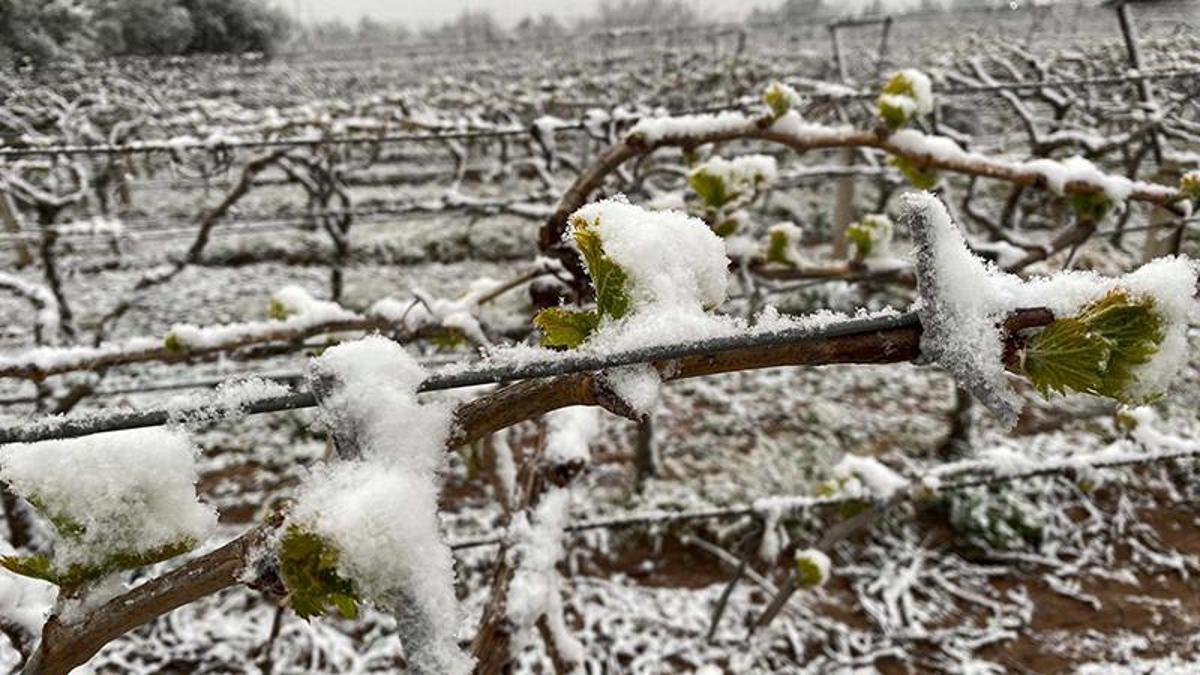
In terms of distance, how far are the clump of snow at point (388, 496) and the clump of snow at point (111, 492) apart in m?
0.13

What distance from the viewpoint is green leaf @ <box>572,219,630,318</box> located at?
540 millimetres

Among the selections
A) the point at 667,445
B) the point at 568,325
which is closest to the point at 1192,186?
the point at 568,325

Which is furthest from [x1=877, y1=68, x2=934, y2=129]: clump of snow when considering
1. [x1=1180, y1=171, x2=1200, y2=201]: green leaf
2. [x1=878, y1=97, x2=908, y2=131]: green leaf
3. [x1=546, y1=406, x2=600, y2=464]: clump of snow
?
[x1=546, y1=406, x2=600, y2=464]: clump of snow

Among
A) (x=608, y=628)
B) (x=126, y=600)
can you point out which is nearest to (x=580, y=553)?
(x=608, y=628)

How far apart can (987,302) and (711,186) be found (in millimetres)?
1330

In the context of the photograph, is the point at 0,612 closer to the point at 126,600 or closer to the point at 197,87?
the point at 126,600

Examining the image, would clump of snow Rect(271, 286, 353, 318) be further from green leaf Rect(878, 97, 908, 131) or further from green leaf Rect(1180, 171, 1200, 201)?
green leaf Rect(1180, 171, 1200, 201)

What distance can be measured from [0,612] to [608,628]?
9.95 ft

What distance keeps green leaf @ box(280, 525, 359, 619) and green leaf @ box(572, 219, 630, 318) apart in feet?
0.83

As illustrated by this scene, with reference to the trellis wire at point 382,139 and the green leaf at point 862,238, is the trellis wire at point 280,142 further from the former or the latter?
the green leaf at point 862,238

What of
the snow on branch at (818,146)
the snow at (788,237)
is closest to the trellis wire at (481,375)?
the snow on branch at (818,146)

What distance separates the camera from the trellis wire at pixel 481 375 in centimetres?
51

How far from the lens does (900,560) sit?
3.96 meters

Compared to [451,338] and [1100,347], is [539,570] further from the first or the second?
[1100,347]
